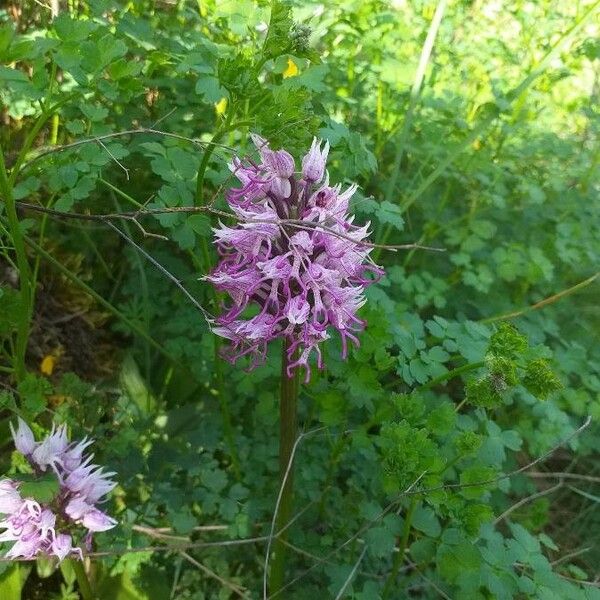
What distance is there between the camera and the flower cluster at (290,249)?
89cm

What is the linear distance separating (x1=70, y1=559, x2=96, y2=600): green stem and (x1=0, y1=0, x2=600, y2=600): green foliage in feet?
0.15

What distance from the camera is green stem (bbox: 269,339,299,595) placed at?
104 centimetres

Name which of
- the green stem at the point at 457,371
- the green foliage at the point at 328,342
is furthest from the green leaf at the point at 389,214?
the green stem at the point at 457,371

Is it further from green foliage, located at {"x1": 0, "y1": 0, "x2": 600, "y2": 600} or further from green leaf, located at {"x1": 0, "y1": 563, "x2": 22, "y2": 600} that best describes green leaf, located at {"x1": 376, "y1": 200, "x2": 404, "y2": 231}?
green leaf, located at {"x1": 0, "y1": 563, "x2": 22, "y2": 600}

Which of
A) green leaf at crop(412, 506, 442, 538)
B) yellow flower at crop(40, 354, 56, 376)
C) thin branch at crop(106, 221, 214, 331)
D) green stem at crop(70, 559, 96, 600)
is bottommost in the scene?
green stem at crop(70, 559, 96, 600)

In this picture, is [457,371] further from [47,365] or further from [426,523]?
[47,365]

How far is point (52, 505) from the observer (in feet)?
3.56

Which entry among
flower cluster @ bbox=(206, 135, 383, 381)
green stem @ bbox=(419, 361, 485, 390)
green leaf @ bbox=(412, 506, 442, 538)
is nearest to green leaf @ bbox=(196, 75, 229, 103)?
flower cluster @ bbox=(206, 135, 383, 381)

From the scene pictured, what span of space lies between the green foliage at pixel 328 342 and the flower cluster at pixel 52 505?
85 millimetres

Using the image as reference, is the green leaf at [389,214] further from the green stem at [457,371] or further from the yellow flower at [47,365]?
the yellow flower at [47,365]

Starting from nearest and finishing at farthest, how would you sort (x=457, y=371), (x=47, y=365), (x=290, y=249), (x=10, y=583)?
(x=290, y=249), (x=457, y=371), (x=10, y=583), (x=47, y=365)

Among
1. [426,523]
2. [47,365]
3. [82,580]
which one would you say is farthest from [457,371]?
[47,365]

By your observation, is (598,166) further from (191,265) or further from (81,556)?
(81,556)

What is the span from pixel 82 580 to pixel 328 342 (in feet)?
2.11
